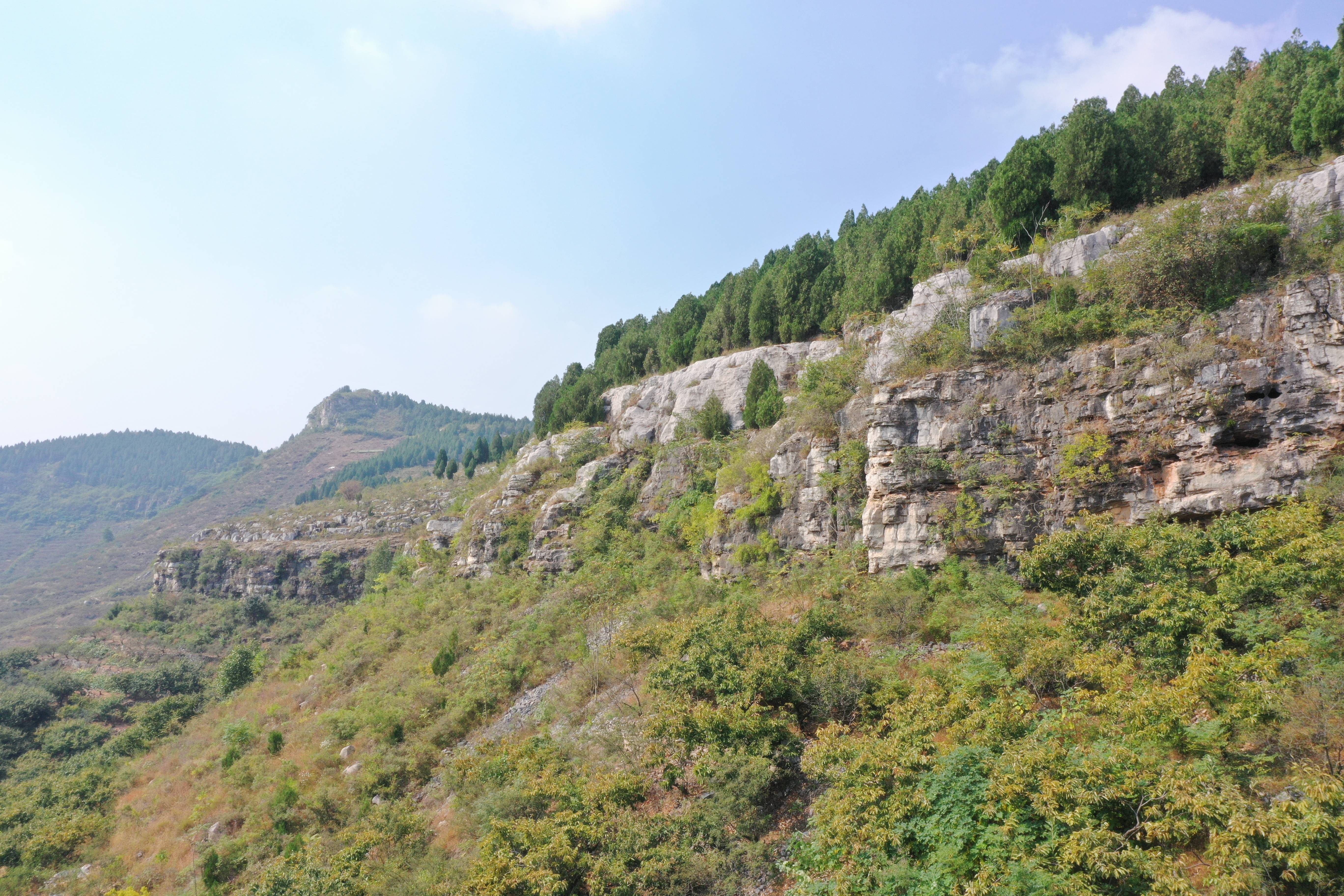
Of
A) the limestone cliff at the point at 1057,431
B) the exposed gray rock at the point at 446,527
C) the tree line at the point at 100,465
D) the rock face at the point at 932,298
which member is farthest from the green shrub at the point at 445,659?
the tree line at the point at 100,465

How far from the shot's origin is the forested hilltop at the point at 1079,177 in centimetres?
2219

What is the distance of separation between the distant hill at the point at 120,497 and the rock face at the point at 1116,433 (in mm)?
94037

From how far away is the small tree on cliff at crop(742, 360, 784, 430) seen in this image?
104 ft

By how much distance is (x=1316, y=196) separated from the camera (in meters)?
17.7

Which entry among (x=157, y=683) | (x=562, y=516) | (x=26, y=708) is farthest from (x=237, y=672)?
(x=562, y=516)

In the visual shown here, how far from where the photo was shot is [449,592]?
3600 centimetres

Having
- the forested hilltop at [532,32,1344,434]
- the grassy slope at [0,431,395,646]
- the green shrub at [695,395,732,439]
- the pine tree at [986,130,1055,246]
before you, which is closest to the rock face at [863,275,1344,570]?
the forested hilltop at [532,32,1344,434]

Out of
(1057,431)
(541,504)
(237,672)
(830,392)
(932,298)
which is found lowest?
(237,672)

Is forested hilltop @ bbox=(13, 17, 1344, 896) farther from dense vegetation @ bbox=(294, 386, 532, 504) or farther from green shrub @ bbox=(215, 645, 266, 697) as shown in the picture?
dense vegetation @ bbox=(294, 386, 532, 504)

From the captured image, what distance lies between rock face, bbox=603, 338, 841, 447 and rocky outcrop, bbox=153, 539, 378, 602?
41887 millimetres

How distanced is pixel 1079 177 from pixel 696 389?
22.0 m

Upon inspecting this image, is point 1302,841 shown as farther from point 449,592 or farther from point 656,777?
point 449,592

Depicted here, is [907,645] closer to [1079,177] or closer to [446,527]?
[1079,177]

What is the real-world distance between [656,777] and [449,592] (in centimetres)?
2422
